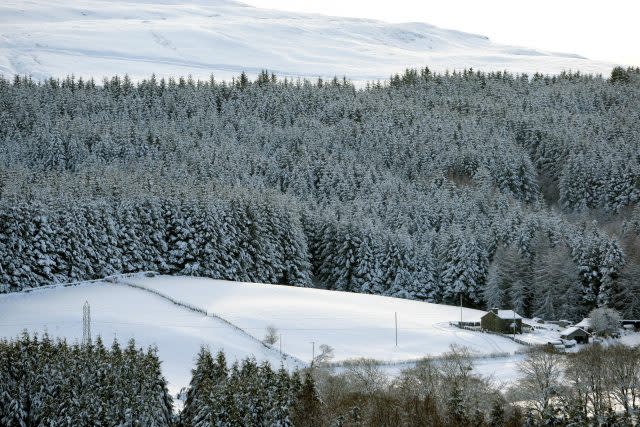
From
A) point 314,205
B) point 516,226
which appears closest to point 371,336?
point 516,226

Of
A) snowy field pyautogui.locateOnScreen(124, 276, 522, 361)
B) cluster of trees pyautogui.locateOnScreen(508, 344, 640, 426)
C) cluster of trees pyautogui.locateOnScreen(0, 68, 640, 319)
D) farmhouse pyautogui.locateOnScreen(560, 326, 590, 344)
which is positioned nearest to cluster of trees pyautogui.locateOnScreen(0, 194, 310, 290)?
cluster of trees pyautogui.locateOnScreen(0, 68, 640, 319)

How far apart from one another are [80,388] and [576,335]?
39896 millimetres

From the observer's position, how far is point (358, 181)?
434 ft

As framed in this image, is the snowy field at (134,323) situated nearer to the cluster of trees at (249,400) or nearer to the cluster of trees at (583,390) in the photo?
the cluster of trees at (249,400)

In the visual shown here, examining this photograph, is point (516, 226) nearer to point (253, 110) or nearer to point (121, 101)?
point (253, 110)

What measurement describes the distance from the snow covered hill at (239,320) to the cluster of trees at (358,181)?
711 centimetres

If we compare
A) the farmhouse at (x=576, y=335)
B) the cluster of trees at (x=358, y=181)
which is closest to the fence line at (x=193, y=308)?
the cluster of trees at (x=358, y=181)

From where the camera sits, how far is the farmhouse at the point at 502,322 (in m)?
74.9

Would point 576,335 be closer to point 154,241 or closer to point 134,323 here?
point 134,323

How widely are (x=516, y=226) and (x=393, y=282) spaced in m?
15.2

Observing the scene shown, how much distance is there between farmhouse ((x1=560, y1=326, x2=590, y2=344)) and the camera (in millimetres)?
72688

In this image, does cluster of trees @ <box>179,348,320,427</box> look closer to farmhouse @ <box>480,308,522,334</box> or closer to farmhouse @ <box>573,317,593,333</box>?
farmhouse @ <box>480,308,522,334</box>

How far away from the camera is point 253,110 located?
173m

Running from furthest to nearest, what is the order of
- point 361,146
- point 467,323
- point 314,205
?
point 361,146 → point 314,205 → point 467,323
